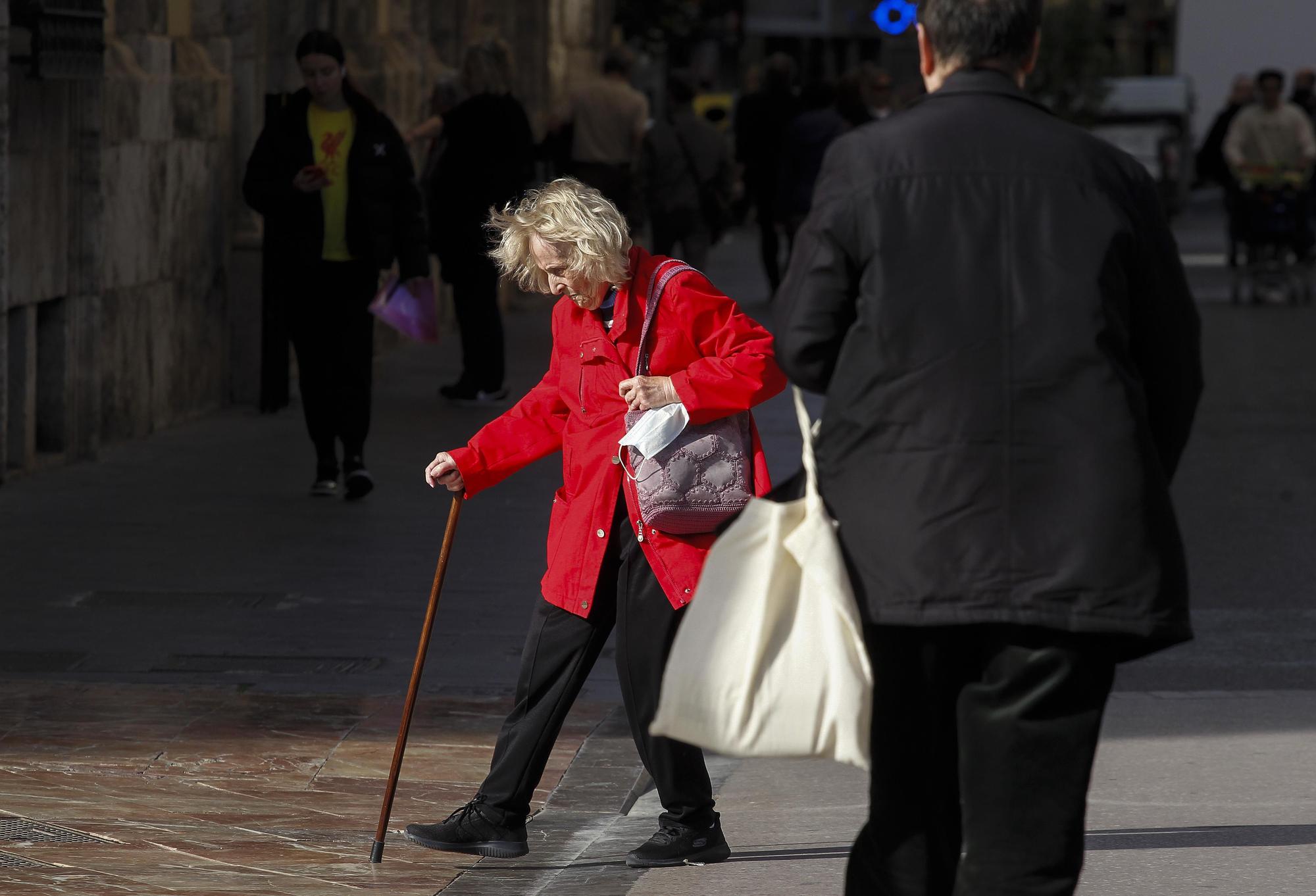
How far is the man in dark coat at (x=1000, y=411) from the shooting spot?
3.39m

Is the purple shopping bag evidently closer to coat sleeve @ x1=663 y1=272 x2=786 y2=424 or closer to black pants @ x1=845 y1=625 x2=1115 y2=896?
coat sleeve @ x1=663 y1=272 x2=786 y2=424

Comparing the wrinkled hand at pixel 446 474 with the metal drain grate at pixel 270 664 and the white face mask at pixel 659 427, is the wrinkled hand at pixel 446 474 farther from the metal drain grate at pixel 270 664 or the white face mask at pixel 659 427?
the metal drain grate at pixel 270 664

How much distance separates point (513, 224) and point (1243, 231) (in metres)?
16.8

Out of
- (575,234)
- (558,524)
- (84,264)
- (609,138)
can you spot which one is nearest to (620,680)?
(558,524)

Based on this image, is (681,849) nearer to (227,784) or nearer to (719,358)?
(719,358)

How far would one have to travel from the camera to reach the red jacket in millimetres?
4809

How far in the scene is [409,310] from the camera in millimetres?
10203

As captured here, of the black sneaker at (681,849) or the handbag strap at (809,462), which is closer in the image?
the handbag strap at (809,462)

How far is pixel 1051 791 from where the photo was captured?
349 cm

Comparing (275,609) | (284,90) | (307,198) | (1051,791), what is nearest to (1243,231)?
(284,90)

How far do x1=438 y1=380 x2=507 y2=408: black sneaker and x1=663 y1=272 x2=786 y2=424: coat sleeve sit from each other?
27.8 ft

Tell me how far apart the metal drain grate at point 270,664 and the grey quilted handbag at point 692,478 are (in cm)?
233

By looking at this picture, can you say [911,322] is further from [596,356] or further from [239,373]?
[239,373]

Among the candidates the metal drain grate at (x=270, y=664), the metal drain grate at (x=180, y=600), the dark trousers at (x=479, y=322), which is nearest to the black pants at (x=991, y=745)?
the metal drain grate at (x=270, y=664)
